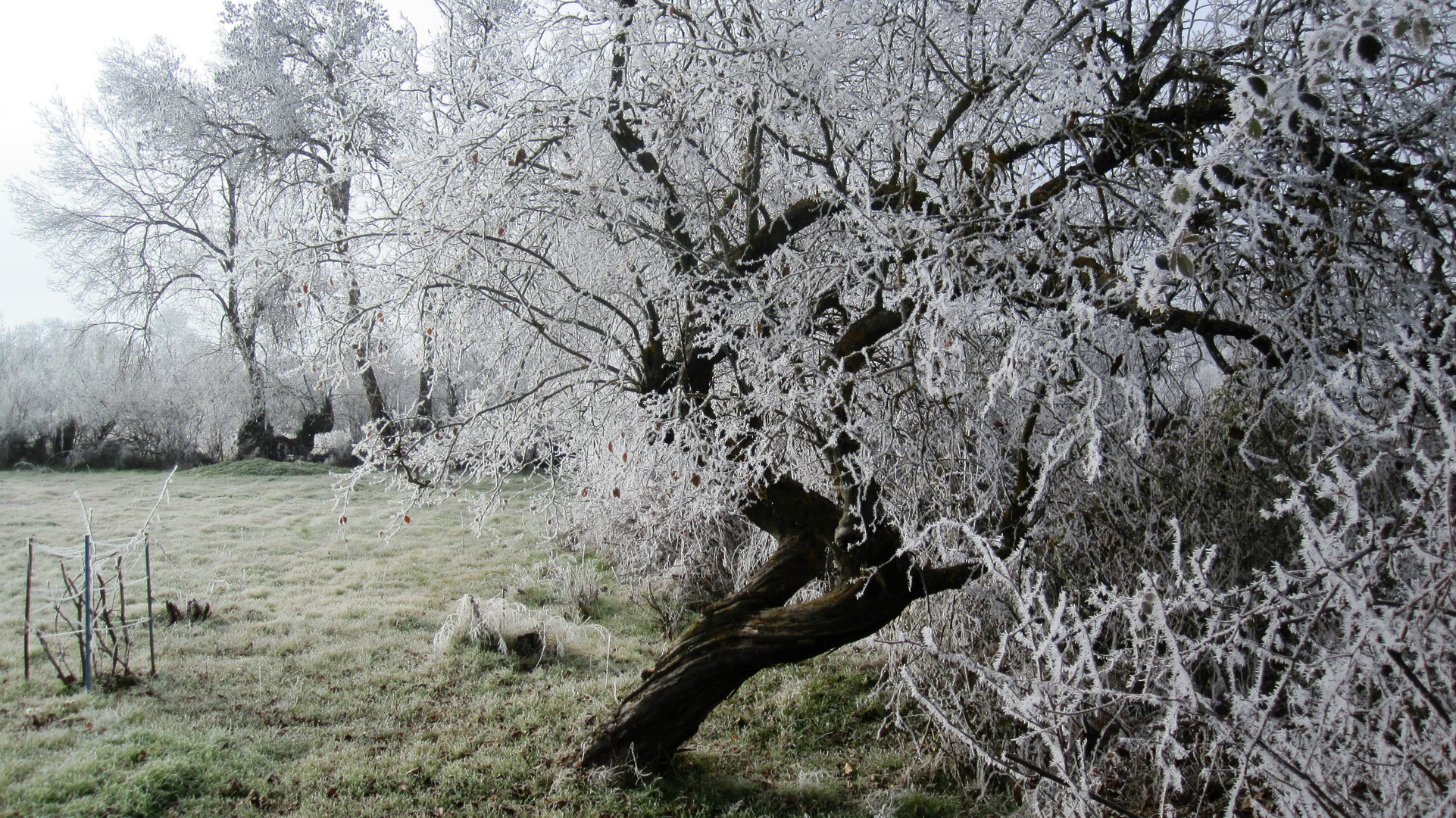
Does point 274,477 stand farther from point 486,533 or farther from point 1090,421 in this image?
point 1090,421

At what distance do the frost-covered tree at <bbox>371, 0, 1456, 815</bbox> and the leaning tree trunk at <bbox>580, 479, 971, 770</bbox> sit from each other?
0.7 inches

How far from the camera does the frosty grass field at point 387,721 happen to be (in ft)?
12.5

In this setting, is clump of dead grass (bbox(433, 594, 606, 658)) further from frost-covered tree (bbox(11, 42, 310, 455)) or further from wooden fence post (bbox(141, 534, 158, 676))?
frost-covered tree (bbox(11, 42, 310, 455))

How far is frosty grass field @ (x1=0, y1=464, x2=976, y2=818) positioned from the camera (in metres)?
3.81

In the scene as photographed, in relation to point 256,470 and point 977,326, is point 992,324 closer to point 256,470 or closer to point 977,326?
point 977,326

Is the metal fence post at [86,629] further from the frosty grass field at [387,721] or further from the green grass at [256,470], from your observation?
the green grass at [256,470]

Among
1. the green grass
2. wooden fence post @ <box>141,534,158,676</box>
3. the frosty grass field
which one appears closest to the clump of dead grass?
the frosty grass field

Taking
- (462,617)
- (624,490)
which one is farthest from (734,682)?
(462,617)

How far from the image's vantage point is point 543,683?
5469 mm

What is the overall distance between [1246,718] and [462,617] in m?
5.46

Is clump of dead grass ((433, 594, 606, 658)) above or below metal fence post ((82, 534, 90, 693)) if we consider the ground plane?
below

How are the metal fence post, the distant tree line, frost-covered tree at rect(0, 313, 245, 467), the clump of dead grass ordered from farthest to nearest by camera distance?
frost-covered tree at rect(0, 313, 245, 467)
the clump of dead grass
the metal fence post
the distant tree line

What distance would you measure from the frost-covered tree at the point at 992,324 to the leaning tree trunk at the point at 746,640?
2cm

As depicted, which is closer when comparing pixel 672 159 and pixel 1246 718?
pixel 1246 718
